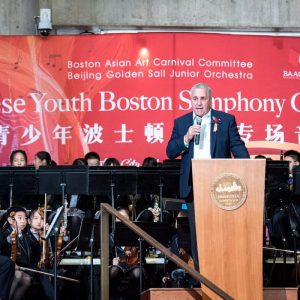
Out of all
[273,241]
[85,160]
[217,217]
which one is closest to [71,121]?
[85,160]

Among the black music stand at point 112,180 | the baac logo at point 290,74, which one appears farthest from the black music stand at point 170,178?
the baac logo at point 290,74

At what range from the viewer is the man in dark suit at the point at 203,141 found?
7.95 m

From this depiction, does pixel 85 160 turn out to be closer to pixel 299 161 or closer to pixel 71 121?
pixel 71 121

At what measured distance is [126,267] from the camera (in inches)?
435

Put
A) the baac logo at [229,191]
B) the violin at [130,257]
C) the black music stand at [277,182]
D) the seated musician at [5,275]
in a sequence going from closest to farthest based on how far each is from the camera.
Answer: the baac logo at [229,191] < the seated musician at [5,275] < the black music stand at [277,182] < the violin at [130,257]

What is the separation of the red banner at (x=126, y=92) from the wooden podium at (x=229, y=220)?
21.5 ft

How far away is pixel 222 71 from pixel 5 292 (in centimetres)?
521

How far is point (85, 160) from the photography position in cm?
1252

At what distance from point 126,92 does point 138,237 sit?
408 cm

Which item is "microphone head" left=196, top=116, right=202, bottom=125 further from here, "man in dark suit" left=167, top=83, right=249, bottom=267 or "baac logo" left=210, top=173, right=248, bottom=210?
"baac logo" left=210, top=173, right=248, bottom=210

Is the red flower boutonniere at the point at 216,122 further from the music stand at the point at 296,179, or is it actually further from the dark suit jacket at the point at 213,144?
the music stand at the point at 296,179

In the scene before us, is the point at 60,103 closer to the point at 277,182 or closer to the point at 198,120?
the point at 277,182

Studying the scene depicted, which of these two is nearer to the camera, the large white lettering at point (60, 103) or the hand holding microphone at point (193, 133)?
the hand holding microphone at point (193, 133)

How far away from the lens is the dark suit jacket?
26.3 feet
